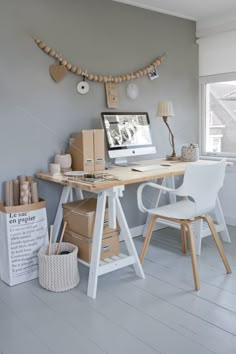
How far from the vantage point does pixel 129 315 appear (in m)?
2.13

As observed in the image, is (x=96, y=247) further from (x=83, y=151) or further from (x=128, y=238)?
(x=83, y=151)

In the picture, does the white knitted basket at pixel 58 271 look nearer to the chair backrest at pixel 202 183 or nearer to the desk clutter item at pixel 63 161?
the desk clutter item at pixel 63 161

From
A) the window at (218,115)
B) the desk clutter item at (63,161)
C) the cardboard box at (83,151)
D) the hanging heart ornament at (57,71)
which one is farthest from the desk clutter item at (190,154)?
the hanging heart ornament at (57,71)

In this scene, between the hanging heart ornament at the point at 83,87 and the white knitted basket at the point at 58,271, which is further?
the hanging heart ornament at the point at 83,87

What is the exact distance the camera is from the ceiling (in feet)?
10.6

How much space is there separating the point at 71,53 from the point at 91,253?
1546 millimetres

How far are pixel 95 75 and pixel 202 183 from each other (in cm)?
130

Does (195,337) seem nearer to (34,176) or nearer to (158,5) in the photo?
(34,176)

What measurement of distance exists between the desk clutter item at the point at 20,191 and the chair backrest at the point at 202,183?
1.00 meters

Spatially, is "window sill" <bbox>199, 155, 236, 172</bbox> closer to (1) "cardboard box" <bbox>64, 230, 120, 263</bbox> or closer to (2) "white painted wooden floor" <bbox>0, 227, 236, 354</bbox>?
(2) "white painted wooden floor" <bbox>0, 227, 236, 354</bbox>

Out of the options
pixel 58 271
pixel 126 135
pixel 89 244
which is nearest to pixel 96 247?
pixel 89 244

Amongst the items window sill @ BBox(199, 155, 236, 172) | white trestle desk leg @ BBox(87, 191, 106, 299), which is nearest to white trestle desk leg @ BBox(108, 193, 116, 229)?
white trestle desk leg @ BBox(87, 191, 106, 299)

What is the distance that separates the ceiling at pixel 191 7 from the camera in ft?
10.6

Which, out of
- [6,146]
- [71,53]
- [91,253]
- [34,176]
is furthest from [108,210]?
[71,53]
